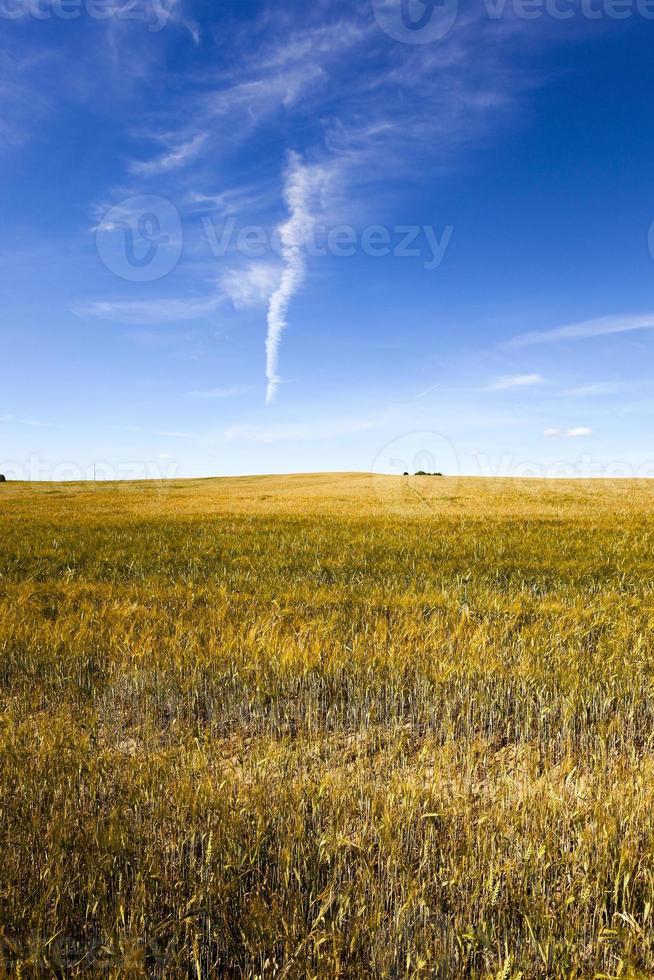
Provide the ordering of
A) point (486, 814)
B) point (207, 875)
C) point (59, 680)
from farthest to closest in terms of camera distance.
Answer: point (59, 680) < point (486, 814) < point (207, 875)

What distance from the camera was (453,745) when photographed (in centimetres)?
328

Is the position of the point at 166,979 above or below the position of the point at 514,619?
below

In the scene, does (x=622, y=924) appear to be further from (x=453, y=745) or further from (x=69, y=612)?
(x=69, y=612)

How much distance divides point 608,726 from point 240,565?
636 cm

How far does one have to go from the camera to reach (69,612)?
589 cm

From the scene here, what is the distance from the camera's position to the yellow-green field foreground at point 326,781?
198 centimetres

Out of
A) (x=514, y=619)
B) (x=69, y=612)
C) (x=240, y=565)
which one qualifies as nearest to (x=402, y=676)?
(x=514, y=619)

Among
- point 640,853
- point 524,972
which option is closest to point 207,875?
→ point 524,972

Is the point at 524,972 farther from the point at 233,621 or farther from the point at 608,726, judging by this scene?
the point at 233,621

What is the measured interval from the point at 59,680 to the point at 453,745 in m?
3.21

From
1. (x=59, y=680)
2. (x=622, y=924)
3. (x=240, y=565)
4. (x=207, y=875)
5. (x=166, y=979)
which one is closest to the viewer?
(x=166, y=979)

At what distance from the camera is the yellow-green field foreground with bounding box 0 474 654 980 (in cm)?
198

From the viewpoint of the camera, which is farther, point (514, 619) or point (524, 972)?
point (514, 619)

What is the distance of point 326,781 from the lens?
277 cm
